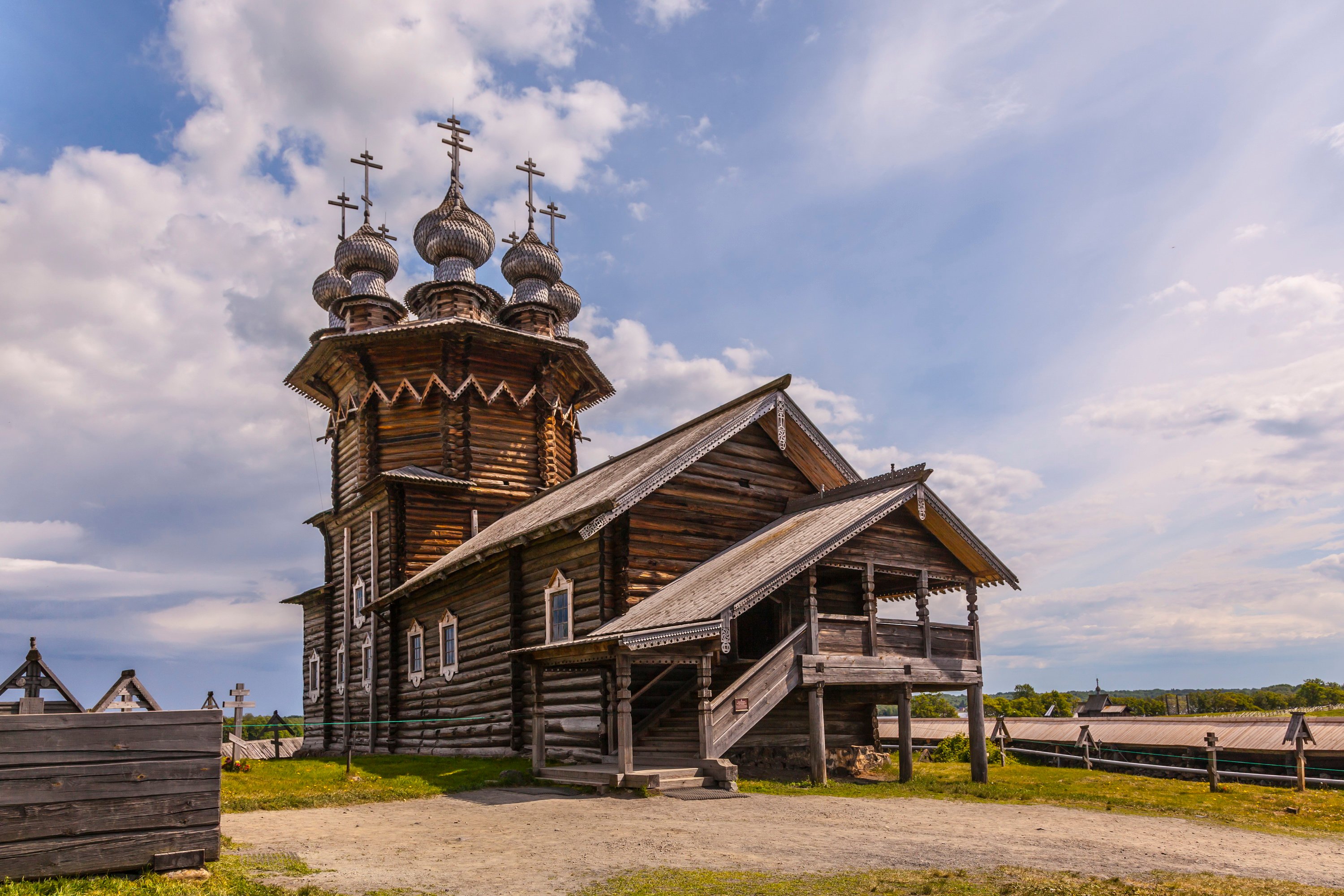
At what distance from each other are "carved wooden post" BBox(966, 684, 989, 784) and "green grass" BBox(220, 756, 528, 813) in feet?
27.3

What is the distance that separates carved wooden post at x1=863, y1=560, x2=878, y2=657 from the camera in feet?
60.2

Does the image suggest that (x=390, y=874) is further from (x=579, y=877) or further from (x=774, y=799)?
(x=774, y=799)

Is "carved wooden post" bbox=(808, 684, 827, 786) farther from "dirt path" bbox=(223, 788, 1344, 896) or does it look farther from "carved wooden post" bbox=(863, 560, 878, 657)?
"dirt path" bbox=(223, 788, 1344, 896)

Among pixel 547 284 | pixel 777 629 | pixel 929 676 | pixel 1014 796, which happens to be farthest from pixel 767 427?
pixel 547 284

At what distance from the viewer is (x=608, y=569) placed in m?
19.4

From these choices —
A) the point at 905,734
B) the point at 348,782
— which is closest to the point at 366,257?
the point at 348,782

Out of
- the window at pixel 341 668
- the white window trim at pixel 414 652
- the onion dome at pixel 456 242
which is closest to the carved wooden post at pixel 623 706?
the white window trim at pixel 414 652

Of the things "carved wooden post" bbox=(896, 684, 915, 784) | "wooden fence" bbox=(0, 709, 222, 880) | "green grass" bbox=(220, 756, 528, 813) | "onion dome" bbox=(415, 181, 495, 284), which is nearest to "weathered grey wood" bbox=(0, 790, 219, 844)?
"wooden fence" bbox=(0, 709, 222, 880)

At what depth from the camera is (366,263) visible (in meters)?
35.5

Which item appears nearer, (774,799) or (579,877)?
(579,877)

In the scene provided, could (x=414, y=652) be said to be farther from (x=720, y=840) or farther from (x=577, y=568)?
(x=720, y=840)

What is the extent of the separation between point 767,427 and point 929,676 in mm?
6566

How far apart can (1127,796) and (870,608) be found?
543 cm

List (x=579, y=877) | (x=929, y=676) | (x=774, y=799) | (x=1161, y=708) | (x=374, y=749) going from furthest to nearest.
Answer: (x=1161, y=708) < (x=374, y=749) < (x=929, y=676) < (x=774, y=799) < (x=579, y=877)
